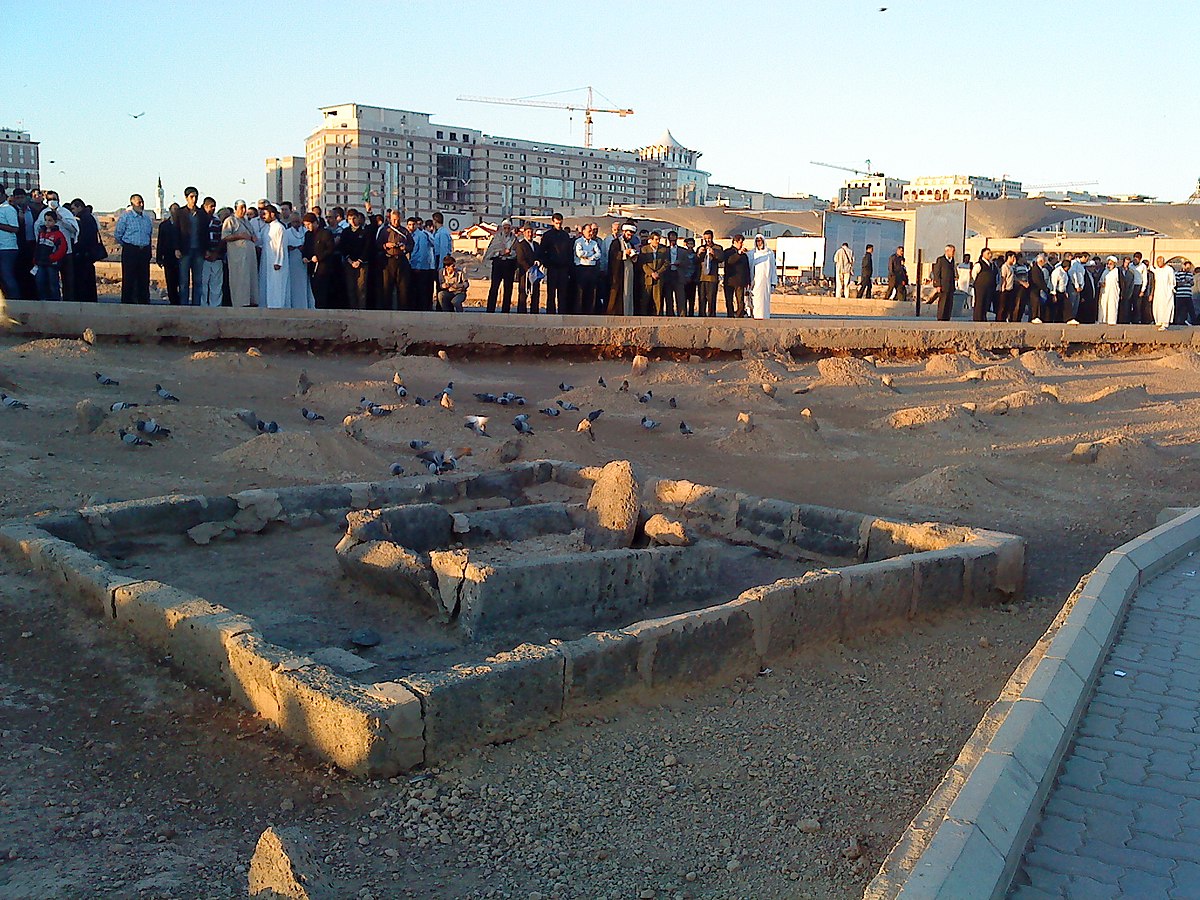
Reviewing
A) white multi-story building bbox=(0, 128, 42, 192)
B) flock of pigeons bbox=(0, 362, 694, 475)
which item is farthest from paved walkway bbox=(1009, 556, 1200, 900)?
white multi-story building bbox=(0, 128, 42, 192)

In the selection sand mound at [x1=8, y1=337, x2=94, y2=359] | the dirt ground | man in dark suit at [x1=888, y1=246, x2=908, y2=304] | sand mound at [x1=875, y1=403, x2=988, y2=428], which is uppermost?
man in dark suit at [x1=888, y1=246, x2=908, y2=304]

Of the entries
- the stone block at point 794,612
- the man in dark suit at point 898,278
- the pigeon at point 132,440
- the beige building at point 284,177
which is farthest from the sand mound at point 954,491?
the beige building at point 284,177

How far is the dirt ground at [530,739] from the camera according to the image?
336cm

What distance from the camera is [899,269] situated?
2561 centimetres

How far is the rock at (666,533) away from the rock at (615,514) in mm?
115

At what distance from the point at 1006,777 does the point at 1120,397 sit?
12309mm

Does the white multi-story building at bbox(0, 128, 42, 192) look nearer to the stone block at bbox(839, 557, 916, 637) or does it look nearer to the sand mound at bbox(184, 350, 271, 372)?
the sand mound at bbox(184, 350, 271, 372)

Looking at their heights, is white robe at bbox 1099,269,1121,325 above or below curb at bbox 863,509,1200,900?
above

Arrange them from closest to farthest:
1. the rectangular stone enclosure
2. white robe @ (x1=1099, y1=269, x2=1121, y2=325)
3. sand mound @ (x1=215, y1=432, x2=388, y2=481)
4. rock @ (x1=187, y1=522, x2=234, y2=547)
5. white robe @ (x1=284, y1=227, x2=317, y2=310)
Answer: the rectangular stone enclosure < rock @ (x1=187, y1=522, x2=234, y2=547) < sand mound @ (x1=215, y1=432, x2=388, y2=481) < white robe @ (x1=284, y1=227, x2=317, y2=310) < white robe @ (x1=1099, y1=269, x2=1121, y2=325)

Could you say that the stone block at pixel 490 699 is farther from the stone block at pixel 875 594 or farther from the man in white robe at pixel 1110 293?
the man in white robe at pixel 1110 293

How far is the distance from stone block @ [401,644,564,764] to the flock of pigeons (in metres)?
4.25

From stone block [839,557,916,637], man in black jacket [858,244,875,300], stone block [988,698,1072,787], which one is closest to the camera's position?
stone block [988,698,1072,787]

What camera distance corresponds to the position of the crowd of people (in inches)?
829

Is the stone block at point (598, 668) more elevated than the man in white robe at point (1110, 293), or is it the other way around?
the man in white robe at point (1110, 293)
